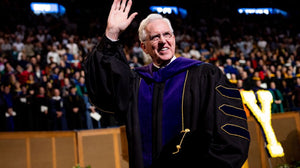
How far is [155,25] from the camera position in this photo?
206 cm

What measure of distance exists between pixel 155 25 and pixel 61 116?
693 cm

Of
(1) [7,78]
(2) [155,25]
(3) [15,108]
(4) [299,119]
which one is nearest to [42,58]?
(1) [7,78]

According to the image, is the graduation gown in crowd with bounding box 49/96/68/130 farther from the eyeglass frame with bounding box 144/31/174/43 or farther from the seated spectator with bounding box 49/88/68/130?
the eyeglass frame with bounding box 144/31/174/43

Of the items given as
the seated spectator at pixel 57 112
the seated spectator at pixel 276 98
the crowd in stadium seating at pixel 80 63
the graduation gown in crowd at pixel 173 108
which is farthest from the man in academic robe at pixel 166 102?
the seated spectator at pixel 276 98

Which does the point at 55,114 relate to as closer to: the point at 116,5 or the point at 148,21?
the point at 148,21

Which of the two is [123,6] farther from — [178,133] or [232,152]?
[232,152]

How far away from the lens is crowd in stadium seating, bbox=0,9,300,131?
8.55 m

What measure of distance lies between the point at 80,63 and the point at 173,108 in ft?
28.6

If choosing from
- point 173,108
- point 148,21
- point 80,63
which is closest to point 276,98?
point 80,63

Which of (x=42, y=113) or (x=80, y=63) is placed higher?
(x=80, y=63)

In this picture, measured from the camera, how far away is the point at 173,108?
6.25ft

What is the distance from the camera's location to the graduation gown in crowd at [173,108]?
172cm

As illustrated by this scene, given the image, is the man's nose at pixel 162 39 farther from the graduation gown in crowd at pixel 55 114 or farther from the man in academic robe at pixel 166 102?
the graduation gown in crowd at pixel 55 114

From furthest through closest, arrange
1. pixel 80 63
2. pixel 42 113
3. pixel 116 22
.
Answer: pixel 80 63 → pixel 42 113 → pixel 116 22
